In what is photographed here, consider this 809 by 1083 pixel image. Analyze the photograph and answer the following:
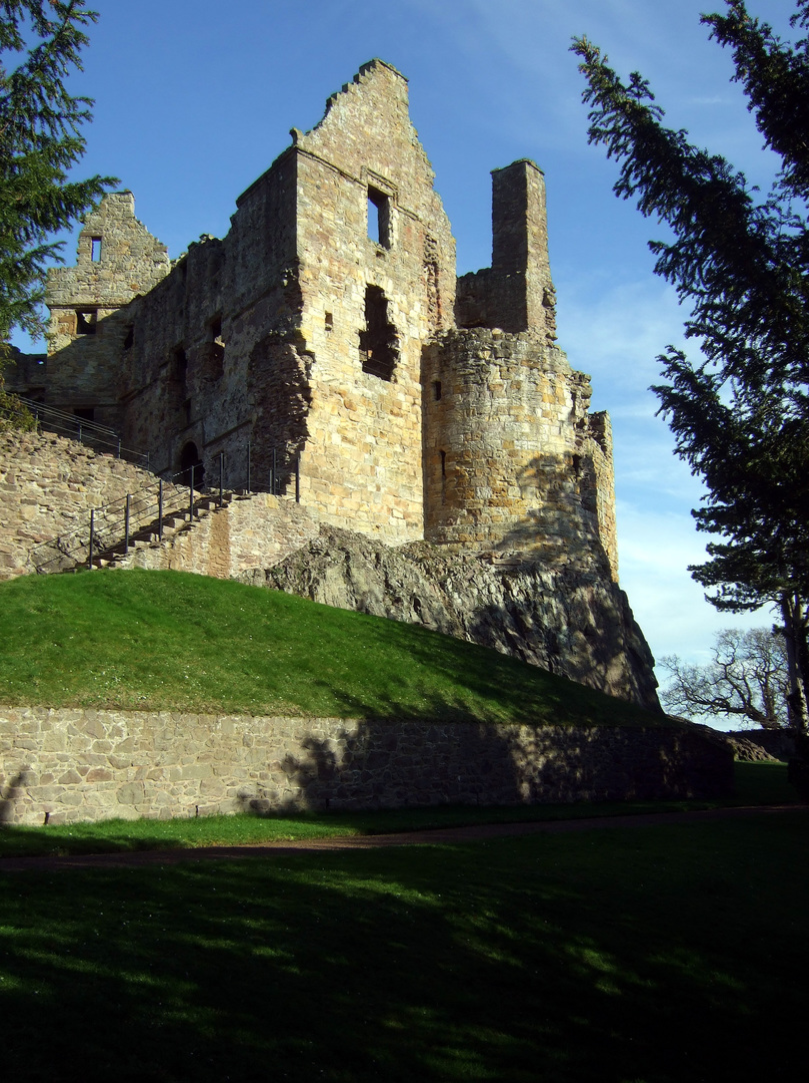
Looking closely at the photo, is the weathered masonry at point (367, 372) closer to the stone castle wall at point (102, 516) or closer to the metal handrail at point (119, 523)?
the stone castle wall at point (102, 516)

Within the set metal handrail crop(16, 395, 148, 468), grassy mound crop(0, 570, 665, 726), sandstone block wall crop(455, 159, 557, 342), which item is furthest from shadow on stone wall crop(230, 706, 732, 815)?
metal handrail crop(16, 395, 148, 468)

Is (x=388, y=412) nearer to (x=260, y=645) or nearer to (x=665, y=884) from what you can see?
(x=260, y=645)

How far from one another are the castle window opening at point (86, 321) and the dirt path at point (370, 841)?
28809 mm

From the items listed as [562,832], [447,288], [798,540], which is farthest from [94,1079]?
[447,288]

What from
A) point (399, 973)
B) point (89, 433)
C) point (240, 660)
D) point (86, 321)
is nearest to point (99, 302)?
point (86, 321)

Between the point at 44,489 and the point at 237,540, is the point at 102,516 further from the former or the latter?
the point at 237,540

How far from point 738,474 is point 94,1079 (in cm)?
1363

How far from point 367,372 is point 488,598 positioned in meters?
7.85

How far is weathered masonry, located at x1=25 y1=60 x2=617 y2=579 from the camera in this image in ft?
89.7

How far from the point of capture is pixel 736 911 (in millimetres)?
11586

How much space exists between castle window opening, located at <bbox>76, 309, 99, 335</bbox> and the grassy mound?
2070 cm

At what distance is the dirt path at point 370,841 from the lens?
10609 mm

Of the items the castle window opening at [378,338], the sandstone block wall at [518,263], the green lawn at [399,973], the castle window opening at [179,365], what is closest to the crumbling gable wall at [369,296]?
the castle window opening at [378,338]

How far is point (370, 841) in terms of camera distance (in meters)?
13.7
